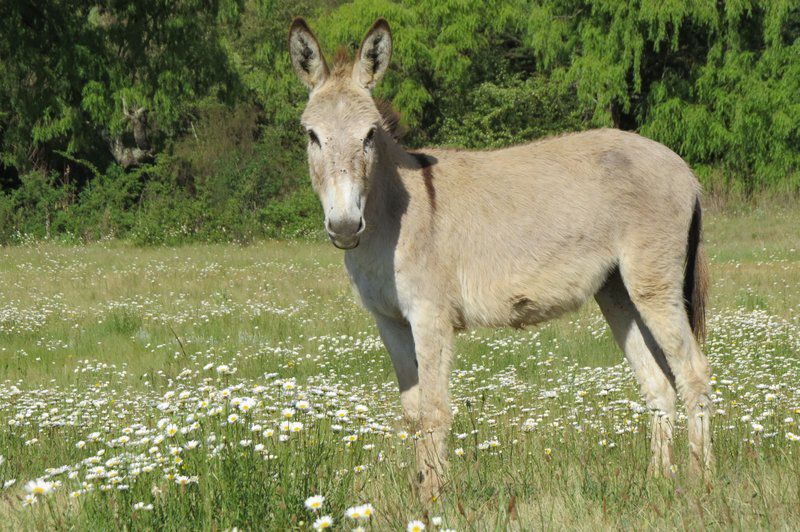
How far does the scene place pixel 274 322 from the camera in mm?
10297

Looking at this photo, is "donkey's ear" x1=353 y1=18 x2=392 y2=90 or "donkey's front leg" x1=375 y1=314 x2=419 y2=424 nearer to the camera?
"donkey's ear" x1=353 y1=18 x2=392 y2=90

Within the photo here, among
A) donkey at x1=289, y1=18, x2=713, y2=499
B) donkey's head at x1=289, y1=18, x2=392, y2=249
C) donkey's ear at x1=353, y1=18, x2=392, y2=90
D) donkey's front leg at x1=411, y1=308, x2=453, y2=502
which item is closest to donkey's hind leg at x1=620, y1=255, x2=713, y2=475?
donkey at x1=289, y1=18, x2=713, y2=499

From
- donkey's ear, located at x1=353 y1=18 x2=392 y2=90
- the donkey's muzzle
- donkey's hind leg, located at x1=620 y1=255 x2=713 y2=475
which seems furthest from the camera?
donkey's hind leg, located at x1=620 y1=255 x2=713 y2=475

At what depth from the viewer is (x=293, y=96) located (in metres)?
37.3

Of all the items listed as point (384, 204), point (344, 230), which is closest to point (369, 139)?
point (384, 204)

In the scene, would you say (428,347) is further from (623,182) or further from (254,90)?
(254,90)

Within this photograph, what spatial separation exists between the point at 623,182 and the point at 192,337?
5.80 meters

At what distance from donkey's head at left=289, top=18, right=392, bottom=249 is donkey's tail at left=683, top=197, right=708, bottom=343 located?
2.10 meters

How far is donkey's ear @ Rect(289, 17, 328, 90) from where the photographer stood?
4883 millimetres

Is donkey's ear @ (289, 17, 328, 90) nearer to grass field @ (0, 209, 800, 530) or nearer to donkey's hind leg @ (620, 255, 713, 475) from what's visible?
grass field @ (0, 209, 800, 530)

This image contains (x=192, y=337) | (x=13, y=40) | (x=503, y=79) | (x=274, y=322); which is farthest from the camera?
(x=503, y=79)

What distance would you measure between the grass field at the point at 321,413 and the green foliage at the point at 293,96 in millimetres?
4567

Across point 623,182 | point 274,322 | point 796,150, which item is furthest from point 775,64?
point 623,182

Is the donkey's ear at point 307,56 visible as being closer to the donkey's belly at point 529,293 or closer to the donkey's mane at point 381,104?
the donkey's mane at point 381,104
